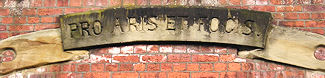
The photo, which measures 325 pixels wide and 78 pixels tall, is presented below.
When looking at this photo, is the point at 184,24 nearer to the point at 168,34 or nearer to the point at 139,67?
the point at 168,34

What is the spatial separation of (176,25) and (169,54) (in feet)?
0.78

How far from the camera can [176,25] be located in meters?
2.73

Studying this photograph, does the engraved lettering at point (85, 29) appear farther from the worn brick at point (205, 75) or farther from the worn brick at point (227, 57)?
the worn brick at point (227, 57)

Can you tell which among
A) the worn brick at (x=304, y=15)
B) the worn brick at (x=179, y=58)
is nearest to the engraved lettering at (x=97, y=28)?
the worn brick at (x=179, y=58)

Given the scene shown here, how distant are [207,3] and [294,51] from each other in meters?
0.79

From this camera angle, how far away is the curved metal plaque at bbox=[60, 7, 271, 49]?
272 centimetres

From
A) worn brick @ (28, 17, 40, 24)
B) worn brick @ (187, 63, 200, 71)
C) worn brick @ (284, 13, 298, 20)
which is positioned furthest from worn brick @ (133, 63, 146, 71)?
worn brick @ (284, 13, 298, 20)

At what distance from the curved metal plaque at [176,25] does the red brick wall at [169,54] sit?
85 millimetres

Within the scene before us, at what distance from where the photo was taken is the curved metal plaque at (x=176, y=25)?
272 centimetres

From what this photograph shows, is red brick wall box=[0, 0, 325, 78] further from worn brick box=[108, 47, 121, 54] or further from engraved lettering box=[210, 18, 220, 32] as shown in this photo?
engraved lettering box=[210, 18, 220, 32]

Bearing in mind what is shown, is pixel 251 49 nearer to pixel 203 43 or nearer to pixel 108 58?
pixel 203 43

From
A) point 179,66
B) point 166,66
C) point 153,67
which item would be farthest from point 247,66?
point 153,67

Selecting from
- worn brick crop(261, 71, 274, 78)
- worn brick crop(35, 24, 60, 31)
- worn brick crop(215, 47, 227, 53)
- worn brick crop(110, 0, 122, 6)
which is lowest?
worn brick crop(261, 71, 274, 78)

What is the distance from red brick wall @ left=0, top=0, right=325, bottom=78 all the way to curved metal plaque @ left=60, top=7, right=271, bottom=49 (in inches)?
3.3
